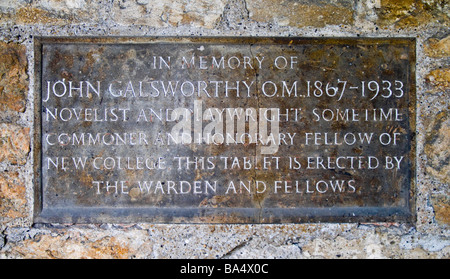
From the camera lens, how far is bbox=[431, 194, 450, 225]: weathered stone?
2.32 m

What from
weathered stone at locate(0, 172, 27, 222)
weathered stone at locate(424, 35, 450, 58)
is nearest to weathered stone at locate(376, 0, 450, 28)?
weathered stone at locate(424, 35, 450, 58)

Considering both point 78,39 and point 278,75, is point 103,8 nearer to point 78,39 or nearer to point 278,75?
point 78,39

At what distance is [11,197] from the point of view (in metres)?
2.32

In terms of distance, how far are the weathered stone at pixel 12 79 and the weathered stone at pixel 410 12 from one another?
7.78 ft

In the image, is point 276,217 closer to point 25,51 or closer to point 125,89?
point 125,89

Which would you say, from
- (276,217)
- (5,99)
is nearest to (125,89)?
(5,99)

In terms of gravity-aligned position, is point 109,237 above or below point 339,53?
below

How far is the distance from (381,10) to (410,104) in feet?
2.13

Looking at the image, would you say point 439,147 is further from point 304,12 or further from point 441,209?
point 304,12

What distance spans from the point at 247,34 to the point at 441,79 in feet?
4.28

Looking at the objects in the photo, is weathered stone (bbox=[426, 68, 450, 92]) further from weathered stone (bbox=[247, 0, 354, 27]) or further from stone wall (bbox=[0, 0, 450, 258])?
weathered stone (bbox=[247, 0, 354, 27])

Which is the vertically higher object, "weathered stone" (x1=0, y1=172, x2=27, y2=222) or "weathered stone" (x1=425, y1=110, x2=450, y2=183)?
"weathered stone" (x1=425, y1=110, x2=450, y2=183)

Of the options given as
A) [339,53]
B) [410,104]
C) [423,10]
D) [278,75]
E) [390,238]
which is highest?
[423,10]

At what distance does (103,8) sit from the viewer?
2.33 m
